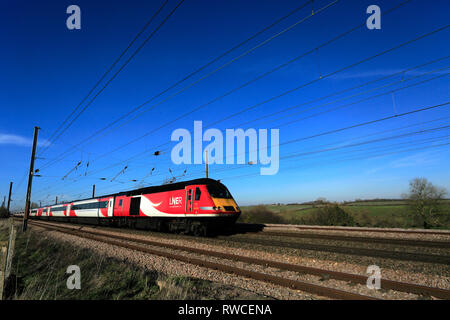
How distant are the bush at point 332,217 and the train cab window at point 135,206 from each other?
17.9 m

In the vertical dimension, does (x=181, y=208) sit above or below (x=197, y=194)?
below

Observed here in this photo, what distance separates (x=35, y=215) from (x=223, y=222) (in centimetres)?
6334

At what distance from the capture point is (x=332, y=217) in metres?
23.7

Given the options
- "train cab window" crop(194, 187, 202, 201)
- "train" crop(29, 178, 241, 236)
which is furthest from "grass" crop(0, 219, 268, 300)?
"train cab window" crop(194, 187, 202, 201)

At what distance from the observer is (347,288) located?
5566mm

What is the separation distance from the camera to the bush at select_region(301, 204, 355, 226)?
23059mm

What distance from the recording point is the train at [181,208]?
1405 centimetres

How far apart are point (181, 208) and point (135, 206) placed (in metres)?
6.97

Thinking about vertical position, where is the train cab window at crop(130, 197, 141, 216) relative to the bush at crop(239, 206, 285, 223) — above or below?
above

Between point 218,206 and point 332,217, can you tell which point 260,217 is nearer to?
point 332,217

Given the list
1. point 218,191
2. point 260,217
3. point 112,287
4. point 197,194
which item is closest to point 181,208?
point 197,194

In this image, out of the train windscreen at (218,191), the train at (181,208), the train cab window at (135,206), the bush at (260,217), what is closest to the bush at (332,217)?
the bush at (260,217)

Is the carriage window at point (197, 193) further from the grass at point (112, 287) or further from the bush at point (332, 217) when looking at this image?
the bush at point (332, 217)

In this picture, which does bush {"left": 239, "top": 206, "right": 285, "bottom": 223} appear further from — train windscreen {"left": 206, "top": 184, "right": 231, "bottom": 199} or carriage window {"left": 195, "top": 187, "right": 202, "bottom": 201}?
carriage window {"left": 195, "top": 187, "right": 202, "bottom": 201}
